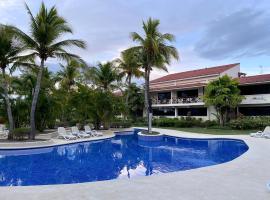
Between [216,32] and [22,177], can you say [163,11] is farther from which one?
[22,177]

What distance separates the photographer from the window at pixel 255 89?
93.7ft

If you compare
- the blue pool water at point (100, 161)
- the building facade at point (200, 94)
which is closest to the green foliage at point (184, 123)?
the building facade at point (200, 94)

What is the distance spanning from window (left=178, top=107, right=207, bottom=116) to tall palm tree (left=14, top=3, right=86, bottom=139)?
1991 centimetres

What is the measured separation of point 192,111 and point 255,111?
794 cm

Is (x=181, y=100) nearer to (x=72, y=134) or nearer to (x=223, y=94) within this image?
(x=223, y=94)

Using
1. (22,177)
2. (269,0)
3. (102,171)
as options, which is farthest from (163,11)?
(22,177)

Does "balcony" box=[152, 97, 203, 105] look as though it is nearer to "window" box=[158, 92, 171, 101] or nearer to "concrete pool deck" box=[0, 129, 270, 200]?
"window" box=[158, 92, 171, 101]

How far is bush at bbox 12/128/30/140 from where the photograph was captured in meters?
18.5

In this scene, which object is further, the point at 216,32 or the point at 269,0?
the point at 216,32

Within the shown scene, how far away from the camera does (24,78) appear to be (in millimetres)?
21641

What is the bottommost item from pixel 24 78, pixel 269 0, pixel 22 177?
pixel 22 177

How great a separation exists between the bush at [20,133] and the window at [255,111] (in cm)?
2316

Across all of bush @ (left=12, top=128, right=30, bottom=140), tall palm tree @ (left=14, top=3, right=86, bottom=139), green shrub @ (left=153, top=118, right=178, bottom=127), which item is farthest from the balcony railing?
bush @ (left=12, top=128, right=30, bottom=140)

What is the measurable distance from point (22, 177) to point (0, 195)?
3861mm
